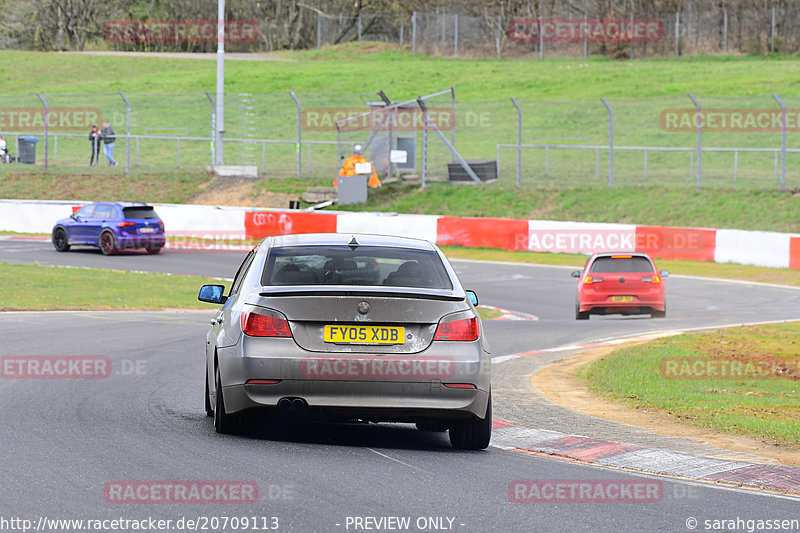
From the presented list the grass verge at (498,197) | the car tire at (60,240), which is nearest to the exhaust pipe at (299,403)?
the grass verge at (498,197)

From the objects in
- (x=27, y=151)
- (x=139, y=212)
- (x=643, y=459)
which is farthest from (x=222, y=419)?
(x=27, y=151)

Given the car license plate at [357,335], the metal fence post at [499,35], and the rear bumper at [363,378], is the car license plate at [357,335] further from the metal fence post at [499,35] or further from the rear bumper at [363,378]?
the metal fence post at [499,35]

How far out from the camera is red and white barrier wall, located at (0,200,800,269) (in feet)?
93.9

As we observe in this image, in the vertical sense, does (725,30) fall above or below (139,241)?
above

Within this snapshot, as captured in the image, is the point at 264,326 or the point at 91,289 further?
the point at 91,289

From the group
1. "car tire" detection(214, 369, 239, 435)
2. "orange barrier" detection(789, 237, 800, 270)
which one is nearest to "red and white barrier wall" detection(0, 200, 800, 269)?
"orange barrier" detection(789, 237, 800, 270)

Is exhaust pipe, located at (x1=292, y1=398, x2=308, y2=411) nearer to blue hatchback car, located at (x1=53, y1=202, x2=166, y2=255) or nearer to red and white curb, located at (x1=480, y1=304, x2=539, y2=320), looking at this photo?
red and white curb, located at (x1=480, y1=304, x2=539, y2=320)

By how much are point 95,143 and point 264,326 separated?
3785 centimetres

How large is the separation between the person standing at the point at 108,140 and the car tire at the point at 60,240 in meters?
12.0

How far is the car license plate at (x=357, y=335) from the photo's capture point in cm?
788

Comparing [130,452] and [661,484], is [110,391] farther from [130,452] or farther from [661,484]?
[661,484]

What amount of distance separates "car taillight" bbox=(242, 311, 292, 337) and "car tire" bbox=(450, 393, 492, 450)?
1.33 m

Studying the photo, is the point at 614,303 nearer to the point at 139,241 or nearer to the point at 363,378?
the point at 363,378

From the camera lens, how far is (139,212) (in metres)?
30.7
